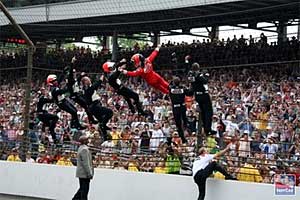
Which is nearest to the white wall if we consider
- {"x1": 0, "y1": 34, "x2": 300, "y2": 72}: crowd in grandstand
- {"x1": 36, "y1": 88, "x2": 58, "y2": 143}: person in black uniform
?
{"x1": 36, "y1": 88, "x2": 58, "y2": 143}: person in black uniform

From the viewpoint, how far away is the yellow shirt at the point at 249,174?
1535 cm

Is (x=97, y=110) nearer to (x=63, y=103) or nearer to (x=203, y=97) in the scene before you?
(x=63, y=103)

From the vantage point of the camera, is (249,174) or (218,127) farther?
(218,127)

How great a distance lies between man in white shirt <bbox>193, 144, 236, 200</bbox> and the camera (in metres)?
15.3

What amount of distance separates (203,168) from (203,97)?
1.63 meters

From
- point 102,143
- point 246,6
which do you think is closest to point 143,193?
point 102,143

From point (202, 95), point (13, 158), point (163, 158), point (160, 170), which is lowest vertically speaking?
point (160, 170)

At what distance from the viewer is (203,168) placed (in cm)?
1534

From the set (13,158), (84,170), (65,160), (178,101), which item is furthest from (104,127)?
(13,158)

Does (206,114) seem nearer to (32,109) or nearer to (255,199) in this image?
Result: (255,199)

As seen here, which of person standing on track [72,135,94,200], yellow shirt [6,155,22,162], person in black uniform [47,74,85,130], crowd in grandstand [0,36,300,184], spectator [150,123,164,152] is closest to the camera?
crowd in grandstand [0,36,300,184]

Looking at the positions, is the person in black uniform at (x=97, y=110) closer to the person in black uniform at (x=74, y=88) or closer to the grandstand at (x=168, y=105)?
the person in black uniform at (x=74, y=88)

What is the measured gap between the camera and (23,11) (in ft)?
107
